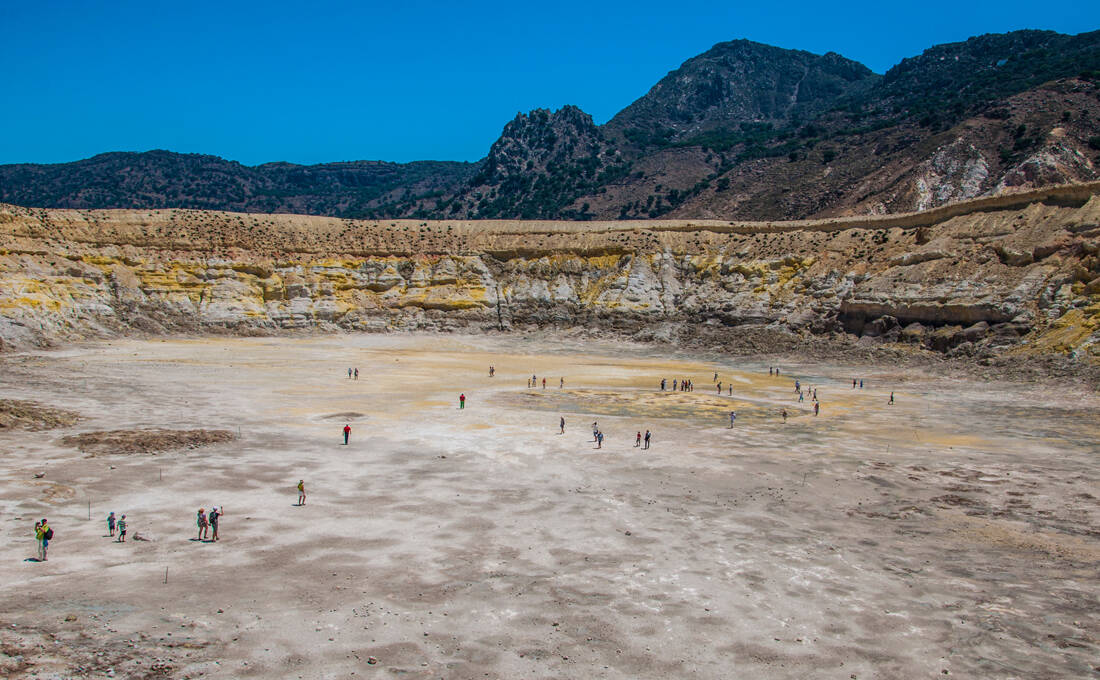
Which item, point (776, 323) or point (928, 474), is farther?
point (776, 323)

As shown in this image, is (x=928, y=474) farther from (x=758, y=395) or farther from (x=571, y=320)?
(x=571, y=320)

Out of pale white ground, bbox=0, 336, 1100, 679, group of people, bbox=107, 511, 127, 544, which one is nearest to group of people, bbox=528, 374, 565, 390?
pale white ground, bbox=0, 336, 1100, 679

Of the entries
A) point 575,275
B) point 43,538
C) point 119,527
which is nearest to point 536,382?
point 575,275

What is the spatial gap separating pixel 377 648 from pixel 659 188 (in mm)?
145855

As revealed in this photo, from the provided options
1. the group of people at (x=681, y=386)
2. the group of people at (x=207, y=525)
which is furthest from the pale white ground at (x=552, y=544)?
the group of people at (x=681, y=386)

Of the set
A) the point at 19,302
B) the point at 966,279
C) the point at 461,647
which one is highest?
the point at 966,279

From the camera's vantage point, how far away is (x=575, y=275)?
70500 millimetres

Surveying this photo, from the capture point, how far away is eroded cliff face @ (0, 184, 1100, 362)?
162ft

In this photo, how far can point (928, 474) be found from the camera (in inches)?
947

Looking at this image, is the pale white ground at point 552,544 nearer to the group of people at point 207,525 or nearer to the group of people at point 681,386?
the group of people at point 207,525

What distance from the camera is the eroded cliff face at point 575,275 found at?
4947 centimetres

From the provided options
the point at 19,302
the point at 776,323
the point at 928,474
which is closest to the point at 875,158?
the point at 776,323

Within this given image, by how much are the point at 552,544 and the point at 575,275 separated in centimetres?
5446

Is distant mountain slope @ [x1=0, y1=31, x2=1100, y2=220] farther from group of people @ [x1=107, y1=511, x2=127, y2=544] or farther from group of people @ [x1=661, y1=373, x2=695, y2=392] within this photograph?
group of people @ [x1=107, y1=511, x2=127, y2=544]
